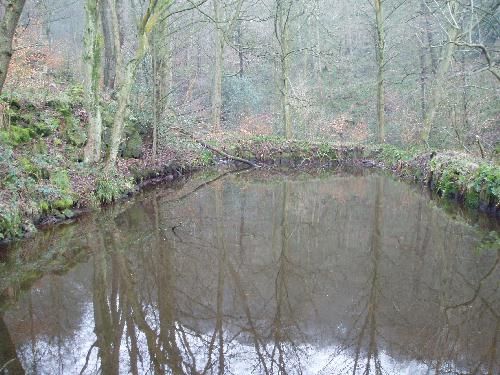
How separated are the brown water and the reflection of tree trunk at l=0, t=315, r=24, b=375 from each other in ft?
0.07

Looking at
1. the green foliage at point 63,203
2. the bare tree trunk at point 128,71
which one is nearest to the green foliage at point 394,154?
the bare tree trunk at point 128,71

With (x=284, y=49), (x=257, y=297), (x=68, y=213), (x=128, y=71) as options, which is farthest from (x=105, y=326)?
(x=284, y=49)

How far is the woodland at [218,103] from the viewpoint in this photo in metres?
10.7

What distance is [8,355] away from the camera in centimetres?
452

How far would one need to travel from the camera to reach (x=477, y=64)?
72.8 ft

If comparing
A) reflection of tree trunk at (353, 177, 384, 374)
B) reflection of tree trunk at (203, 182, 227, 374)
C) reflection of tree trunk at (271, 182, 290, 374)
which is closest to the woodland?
reflection of tree trunk at (203, 182, 227, 374)

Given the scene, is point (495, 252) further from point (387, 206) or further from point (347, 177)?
point (347, 177)

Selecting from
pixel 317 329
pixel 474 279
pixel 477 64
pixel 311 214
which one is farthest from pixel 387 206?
pixel 477 64

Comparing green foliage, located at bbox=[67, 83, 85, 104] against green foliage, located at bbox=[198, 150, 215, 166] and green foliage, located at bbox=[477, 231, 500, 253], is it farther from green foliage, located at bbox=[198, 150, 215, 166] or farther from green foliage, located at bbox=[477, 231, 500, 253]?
green foliage, located at bbox=[477, 231, 500, 253]

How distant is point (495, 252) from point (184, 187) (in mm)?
9094

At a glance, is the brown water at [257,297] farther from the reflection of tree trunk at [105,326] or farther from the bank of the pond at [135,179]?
the bank of the pond at [135,179]

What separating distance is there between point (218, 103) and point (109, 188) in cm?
1143

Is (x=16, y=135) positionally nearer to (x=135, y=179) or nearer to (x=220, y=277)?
(x=135, y=179)

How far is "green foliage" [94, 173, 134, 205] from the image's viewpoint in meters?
11.1
